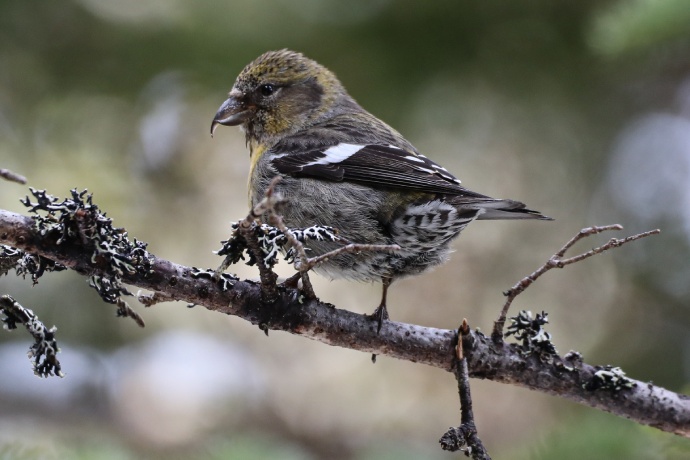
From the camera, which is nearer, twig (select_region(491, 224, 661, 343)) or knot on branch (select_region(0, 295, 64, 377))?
knot on branch (select_region(0, 295, 64, 377))

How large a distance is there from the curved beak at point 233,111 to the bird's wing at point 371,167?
450 millimetres

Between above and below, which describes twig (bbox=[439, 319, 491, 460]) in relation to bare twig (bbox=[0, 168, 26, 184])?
below

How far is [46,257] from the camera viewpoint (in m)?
2.35

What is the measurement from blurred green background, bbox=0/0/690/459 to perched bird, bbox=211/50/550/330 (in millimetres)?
285

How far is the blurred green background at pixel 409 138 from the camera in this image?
14.2 feet

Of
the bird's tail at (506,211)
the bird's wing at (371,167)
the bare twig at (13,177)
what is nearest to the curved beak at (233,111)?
the bird's wing at (371,167)

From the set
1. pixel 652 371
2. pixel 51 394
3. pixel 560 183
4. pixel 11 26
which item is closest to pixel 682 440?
pixel 652 371

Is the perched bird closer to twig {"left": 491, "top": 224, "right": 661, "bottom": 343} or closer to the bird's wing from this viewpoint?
the bird's wing

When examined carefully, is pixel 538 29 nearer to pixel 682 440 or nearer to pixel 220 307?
pixel 682 440

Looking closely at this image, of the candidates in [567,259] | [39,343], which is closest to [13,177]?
[39,343]

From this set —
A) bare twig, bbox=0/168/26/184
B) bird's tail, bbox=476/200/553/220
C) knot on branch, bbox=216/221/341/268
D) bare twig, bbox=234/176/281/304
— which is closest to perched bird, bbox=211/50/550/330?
bird's tail, bbox=476/200/553/220

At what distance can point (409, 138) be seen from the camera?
4.88 metres

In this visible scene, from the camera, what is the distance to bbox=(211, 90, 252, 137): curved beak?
4402 millimetres

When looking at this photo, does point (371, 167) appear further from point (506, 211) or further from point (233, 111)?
point (233, 111)
